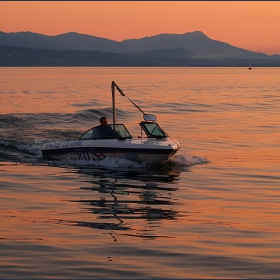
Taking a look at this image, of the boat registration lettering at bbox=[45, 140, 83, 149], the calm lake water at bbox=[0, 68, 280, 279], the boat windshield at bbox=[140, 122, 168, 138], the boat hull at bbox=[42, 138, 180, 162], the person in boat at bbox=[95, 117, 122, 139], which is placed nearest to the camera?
the calm lake water at bbox=[0, 68, 280, 279]

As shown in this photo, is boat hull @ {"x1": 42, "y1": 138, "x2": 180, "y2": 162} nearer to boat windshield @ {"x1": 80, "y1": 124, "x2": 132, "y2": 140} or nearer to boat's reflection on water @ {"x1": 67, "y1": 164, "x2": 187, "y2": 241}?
boat windshield @ {"x1": 80, "y1": 124, "x2": 132, "y2": 140}

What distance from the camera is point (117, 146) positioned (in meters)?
26.3

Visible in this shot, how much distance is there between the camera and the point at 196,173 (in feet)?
83.7

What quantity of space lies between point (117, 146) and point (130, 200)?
21.4ft

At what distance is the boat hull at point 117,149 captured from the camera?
25922 millimetres

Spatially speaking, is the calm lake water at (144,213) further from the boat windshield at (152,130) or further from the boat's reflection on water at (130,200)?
the boat windshield at (152,130)

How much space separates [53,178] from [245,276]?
40.3 feet

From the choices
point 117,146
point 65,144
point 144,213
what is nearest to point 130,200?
point 144,213

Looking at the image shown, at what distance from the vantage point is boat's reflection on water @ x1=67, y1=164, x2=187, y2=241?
651 inches

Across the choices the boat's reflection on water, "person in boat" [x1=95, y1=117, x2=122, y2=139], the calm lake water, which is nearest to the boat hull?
"person in boat" [x1=95, y1=117, x2=122, y2=139]

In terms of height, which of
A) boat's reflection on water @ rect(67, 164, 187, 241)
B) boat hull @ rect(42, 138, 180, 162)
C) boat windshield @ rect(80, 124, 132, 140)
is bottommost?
boat's reflection on water @ rect(67, 164, 187, 241)

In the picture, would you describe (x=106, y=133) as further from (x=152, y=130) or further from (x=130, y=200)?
(x=130, y=200)

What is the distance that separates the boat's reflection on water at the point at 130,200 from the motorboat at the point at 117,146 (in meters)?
0.57

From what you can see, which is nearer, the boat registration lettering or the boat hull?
the boat hull
